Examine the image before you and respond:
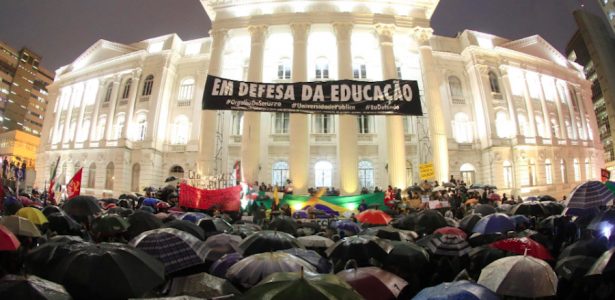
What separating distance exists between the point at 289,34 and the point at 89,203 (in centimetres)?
2478

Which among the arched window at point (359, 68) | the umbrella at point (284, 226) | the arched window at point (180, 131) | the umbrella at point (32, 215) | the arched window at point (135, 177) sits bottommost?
the umbrella at point (284, 226)

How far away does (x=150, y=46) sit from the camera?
38188 millimetres

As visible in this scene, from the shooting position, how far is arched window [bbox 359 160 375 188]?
3131 centimetres

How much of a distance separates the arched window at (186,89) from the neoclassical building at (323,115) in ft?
0.36

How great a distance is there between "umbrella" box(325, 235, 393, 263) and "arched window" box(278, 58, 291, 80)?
2864 cm

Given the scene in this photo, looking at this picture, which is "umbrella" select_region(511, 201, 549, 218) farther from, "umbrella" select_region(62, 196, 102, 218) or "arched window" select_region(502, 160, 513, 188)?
"arched window" select_region(502, 160, 513, 188)

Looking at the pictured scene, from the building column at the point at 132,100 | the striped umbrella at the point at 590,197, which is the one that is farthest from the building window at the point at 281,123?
the striped umbrella at the point at 590,197

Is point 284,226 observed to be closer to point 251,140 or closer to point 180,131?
point 251,140

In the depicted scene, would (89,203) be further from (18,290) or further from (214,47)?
(214,47)

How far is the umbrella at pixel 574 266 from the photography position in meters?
5.05

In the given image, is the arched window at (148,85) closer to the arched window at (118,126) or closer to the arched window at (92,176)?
the arched window at (118,126)

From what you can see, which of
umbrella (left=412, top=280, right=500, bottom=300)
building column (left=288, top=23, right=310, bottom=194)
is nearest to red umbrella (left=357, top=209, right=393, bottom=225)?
umbrella (left=412, top=280, right=500, bottom=300)

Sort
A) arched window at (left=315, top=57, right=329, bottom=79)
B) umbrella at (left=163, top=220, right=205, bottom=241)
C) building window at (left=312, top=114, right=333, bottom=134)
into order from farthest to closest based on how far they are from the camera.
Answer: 1. arched window at (left=315, top=57, right=329, bottom=79)
2. building window at (left=312, top=114, right=333, bottom=134)
3. umbrella at (left=163, top=220, right=205, bottom=241)

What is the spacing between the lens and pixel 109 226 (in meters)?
7.69
